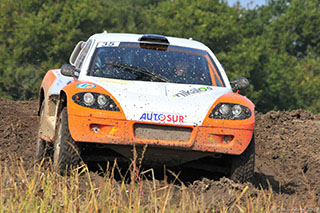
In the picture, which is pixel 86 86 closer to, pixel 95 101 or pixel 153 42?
pixel 95 101

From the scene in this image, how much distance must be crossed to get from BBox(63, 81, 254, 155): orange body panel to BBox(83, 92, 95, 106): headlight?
2.4 inches

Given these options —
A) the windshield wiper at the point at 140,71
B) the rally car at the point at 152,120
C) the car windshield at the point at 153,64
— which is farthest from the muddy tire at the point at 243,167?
the windshield wiper at the point at 140,71

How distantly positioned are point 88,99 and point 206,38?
2038 inches

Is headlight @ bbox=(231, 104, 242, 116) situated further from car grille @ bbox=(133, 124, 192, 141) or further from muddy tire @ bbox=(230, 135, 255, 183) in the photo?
car grille @ bbox=(133, 124, 192, 141)

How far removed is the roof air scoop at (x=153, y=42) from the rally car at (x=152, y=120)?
499mm

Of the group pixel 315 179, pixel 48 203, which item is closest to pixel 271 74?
pixel 315 179

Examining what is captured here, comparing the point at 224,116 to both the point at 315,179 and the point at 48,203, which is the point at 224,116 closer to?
the point at 48,203

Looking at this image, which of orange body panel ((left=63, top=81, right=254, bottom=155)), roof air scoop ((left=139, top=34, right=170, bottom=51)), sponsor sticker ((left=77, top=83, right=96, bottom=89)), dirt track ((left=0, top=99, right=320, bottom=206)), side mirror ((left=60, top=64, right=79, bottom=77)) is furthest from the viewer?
roof air scoop ((left=139, top=34, right=170, bottom=51))

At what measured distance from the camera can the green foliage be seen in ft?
167

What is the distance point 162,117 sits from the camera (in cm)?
658

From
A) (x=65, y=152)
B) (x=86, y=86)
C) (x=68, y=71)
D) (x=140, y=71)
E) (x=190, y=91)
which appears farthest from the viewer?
(x=68, y=71)

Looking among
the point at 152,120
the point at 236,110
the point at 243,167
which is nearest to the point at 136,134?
the point at 152,120

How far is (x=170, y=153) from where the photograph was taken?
6.84m

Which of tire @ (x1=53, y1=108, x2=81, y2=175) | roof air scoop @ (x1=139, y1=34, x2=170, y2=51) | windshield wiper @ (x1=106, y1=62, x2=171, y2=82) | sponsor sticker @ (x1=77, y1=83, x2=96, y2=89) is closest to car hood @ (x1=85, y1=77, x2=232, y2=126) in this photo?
sponsor sticker @ (x1=77, y1=83, x2=96, y2=89)
